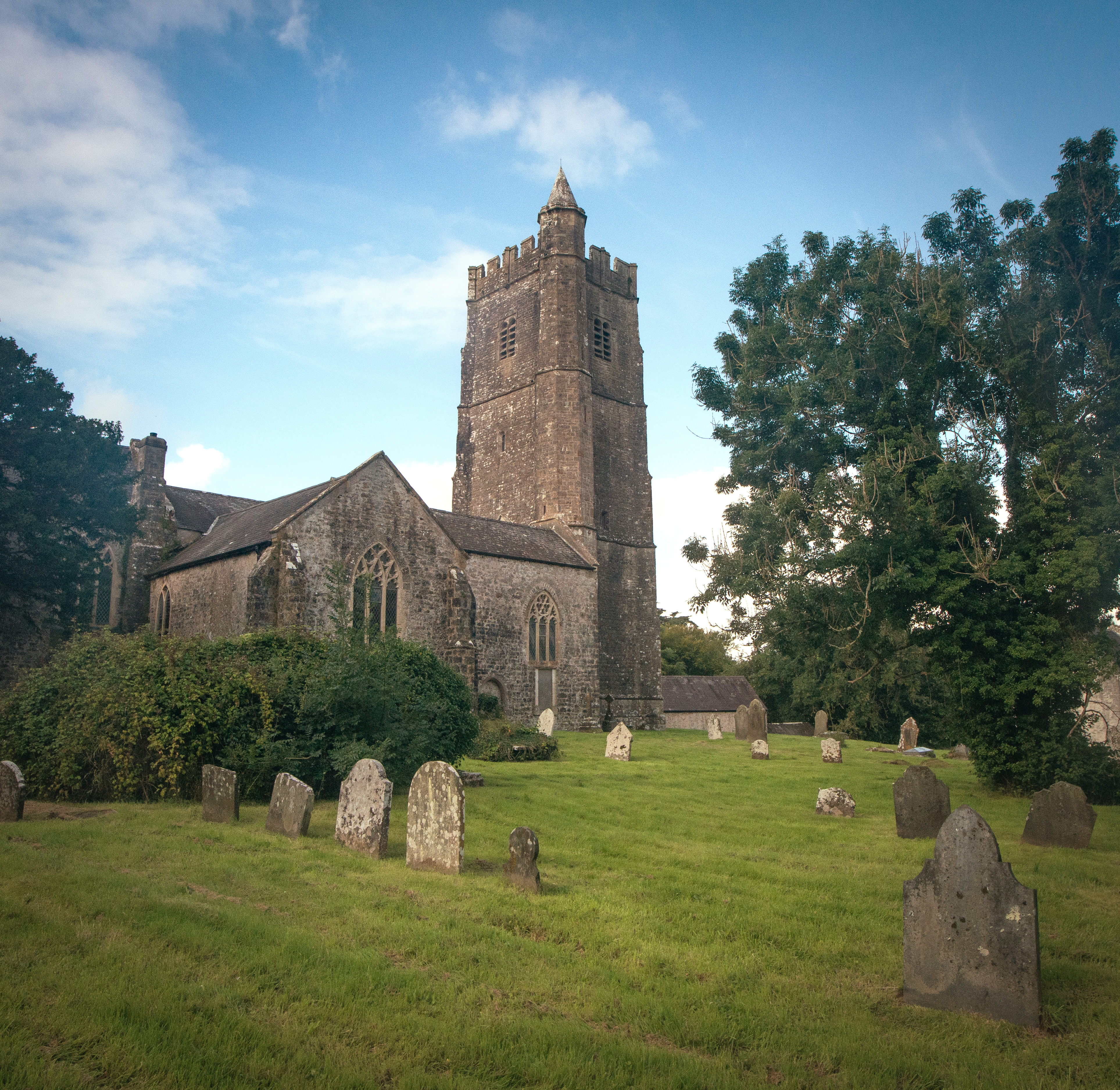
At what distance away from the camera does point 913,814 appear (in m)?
10.8

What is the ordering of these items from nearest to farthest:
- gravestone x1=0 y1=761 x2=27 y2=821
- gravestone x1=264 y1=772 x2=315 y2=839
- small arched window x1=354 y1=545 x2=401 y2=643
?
gravestone x1=264 y1=772 x2=315 y2=839
gravestone x1=0 y1=761 x2=27 y2=821
small arched window x1=354 y1=545 x2=401 y2=643

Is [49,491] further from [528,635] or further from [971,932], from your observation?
[971,932]

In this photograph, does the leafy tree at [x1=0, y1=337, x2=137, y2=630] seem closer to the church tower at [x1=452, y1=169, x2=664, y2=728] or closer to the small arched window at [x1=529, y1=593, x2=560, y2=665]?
the small arched window at [x1=529, y1=593, x2=560, y2=665]

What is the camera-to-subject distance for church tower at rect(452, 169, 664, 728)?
34.5 meters

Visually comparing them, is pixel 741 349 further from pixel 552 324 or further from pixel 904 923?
pixel 552 324

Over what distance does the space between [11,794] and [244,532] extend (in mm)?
13184

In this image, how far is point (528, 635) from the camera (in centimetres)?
2803

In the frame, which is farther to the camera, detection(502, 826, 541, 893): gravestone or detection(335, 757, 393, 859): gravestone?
detection(335, 757, 393, 859): gravestone

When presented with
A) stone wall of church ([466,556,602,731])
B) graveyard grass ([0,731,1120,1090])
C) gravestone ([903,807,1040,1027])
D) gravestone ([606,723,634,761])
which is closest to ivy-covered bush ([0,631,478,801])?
graveyard grass ([0,731,1120,1090])

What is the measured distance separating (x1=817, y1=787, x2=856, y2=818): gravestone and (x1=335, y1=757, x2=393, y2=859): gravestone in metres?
6.99

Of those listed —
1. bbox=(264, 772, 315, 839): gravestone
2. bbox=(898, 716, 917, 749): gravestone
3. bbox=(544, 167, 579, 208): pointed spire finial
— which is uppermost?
bbox=(544, 167, 579, 208): pointed spire finial

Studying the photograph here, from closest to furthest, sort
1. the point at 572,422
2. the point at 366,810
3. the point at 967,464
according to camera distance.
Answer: the point at 366,810 < the point at 967,464 < the point at 572,422

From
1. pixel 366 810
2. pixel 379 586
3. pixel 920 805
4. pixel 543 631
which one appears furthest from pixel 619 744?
pixel 366 810

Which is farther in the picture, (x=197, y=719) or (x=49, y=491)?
(x=49, y=491)
